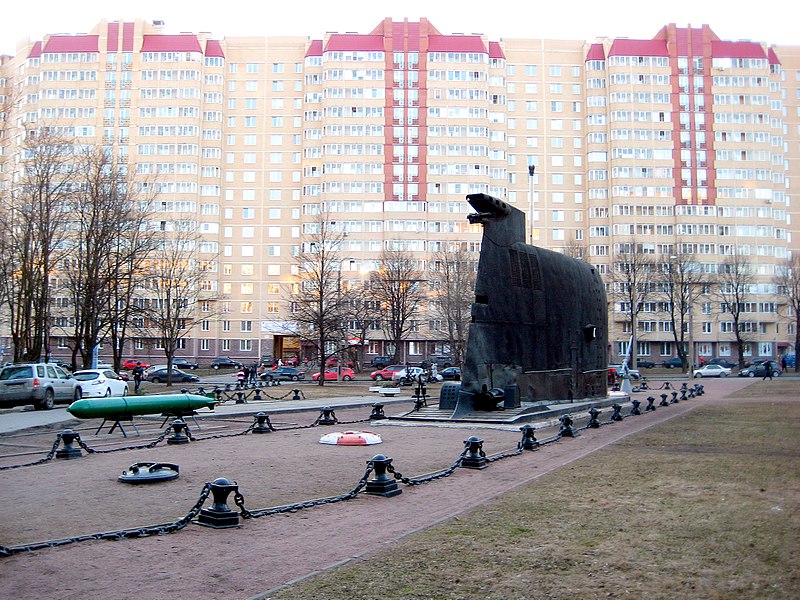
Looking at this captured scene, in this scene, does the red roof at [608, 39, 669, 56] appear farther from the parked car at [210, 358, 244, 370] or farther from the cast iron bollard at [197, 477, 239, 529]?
the cast iron bollard at [197, 477, 239, 529]

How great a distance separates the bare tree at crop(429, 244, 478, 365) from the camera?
61.8m

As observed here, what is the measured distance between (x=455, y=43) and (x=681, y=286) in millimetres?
38048

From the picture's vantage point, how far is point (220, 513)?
27.1ft

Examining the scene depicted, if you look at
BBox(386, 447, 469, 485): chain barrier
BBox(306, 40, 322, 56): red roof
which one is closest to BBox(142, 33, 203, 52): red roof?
BBox(306, 40, 322, 56): red roof

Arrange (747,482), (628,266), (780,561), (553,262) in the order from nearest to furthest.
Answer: (780,561) → (747,482) → (553,262) → (628,266)

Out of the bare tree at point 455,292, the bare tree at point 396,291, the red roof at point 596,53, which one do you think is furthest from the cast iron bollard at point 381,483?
the red roof at point 596,53

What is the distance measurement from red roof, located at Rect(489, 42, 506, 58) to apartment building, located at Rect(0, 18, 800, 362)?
183 centimetres

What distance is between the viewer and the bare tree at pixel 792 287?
7312 centimetres

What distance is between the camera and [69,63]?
83.8 meters

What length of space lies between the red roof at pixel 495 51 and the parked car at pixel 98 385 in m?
70.9

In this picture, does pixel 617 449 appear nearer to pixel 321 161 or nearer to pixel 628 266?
pixel 628 266

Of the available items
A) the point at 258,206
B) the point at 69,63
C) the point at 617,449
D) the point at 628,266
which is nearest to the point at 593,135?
the point at 628,266

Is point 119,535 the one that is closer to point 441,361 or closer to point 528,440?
point 528,440

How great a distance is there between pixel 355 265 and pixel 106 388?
5495 centimetres
